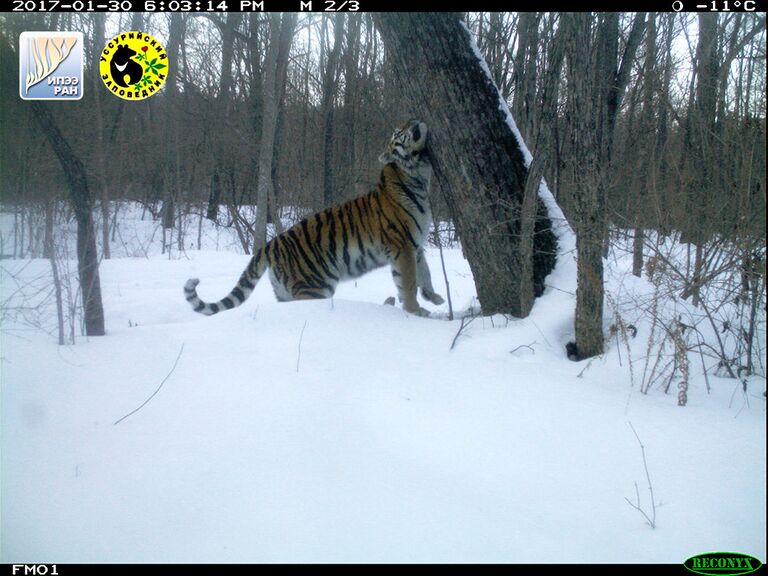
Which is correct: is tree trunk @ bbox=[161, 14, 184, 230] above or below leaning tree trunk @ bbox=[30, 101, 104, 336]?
above

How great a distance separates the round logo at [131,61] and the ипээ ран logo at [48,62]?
0.71ft

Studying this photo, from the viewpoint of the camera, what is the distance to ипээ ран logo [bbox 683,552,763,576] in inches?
69.1

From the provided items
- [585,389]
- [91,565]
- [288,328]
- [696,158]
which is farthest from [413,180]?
[91,565]

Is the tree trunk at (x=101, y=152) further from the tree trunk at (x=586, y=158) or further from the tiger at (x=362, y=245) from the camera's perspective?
the tree trunk at (x=586, y=158)

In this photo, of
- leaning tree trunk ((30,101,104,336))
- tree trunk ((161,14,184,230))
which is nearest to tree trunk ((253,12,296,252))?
tree trunk ((161,14,184,230))

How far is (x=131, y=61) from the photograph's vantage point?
3254mm

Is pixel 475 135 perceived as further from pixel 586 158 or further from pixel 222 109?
pixel 222 109

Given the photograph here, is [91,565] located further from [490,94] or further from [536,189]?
[490,94]

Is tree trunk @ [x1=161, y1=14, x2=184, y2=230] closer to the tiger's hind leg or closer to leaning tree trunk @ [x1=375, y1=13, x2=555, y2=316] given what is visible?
leaning tree trunk @ [x1=375, y1=13, x2=555, y2=316]

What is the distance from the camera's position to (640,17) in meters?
4.04

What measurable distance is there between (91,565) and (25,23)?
2.73m

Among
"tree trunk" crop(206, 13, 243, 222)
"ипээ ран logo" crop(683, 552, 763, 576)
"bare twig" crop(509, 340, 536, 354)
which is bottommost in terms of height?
"ипээ ран logo" crop(683, 552, 763, 576)

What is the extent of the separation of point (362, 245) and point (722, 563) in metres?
4.24

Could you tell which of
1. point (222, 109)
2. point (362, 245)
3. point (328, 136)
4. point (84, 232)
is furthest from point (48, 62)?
point (328, 136)
